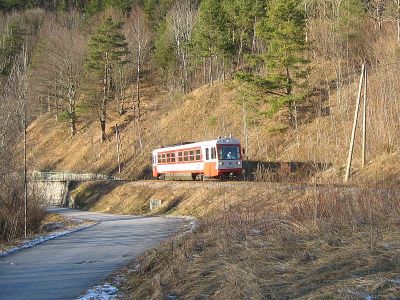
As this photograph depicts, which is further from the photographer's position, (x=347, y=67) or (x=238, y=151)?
(x=347, y=67)

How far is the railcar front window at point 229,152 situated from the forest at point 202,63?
5064 mm

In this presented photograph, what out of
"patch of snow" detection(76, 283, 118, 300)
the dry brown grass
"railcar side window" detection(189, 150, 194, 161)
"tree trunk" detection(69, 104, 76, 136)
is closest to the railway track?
the dry brown grass

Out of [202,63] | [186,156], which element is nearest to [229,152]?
[186,156]

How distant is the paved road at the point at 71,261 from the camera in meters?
8.81

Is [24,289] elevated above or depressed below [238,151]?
below

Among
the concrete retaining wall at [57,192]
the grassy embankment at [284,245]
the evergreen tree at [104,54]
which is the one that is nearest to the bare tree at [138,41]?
the evergreen tree at [104,54]

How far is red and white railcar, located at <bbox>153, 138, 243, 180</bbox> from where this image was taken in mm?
27844

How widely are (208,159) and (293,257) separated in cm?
2053

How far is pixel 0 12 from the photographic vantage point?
80.5 meters

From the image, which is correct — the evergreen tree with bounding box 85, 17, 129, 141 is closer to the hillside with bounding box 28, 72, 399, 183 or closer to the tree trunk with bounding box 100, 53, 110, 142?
the tree trunk with bounding box 100, 53, 110, 142

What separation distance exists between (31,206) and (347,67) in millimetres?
27073

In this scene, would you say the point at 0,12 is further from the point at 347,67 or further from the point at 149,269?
the point at 149,269

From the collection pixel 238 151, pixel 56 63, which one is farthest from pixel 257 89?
pixel 56 63

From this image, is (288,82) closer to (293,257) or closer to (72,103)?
(293,257)
